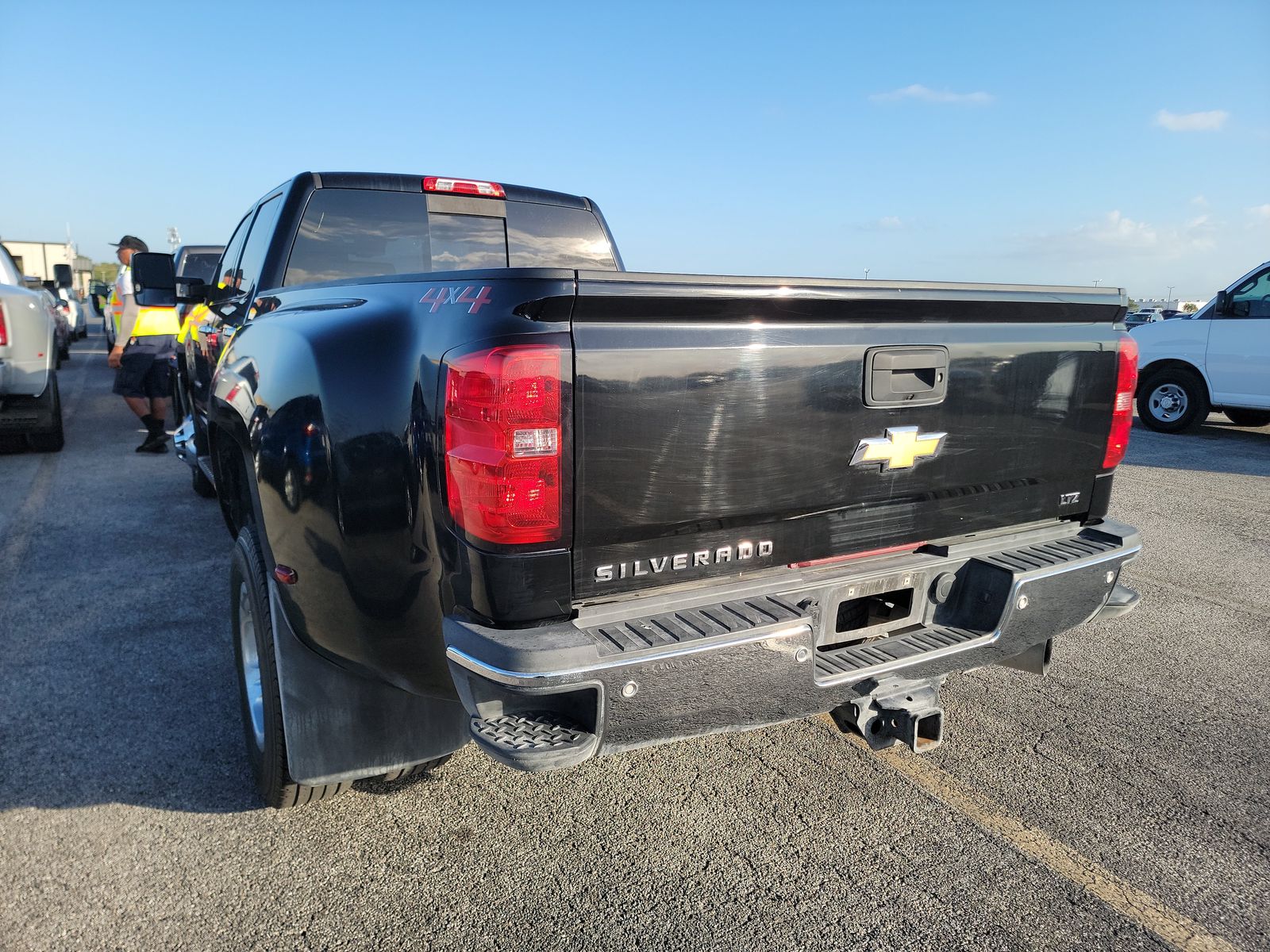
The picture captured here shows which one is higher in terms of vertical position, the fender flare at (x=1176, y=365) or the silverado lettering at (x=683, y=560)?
the silverado lettering at (x=683, y=560)

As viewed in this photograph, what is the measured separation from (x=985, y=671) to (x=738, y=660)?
2.26m

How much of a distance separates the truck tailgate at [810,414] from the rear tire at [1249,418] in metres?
11.3

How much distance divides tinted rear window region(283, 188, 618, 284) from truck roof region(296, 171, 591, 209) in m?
0.02

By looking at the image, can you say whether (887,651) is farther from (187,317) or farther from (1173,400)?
(1173,400)

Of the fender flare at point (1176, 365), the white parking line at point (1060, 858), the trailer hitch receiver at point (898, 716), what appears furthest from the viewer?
the fender flare at point (1176, 365)

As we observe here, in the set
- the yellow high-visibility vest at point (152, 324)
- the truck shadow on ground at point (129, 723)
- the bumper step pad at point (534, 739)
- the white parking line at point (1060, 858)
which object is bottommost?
the truck shadow on ground at point (129, 723)

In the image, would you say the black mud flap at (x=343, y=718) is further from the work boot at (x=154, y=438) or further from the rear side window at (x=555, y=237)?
the work boot at (x=154, y=438)

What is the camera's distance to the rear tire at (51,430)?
814cm

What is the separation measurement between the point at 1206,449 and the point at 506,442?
35.0ft

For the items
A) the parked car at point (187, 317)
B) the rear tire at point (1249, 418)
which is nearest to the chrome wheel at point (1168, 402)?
the rear tire at point (1249, 418)

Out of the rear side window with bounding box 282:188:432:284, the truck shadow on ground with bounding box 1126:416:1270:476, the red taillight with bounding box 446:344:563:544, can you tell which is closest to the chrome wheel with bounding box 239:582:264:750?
the red taillight with bounding box 446:344:563:544

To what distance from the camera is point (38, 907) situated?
7.52 feet

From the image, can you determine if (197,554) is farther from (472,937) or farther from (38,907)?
Answer: (472,937)

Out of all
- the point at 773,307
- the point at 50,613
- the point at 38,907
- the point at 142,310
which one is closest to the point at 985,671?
the point at 773,307
